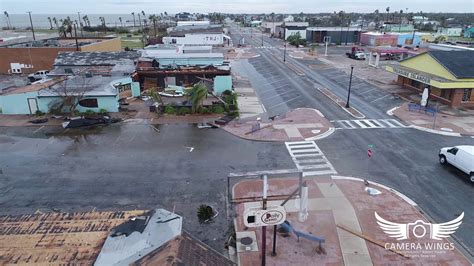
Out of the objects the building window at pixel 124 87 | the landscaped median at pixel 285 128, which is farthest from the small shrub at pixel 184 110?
the building window at pixel 124 87

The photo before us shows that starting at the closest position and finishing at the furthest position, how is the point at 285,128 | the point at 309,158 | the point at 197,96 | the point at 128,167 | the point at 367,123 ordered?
the point at 128,167 < the point at 309,158 < the point at 285,128 < the point at 367,123 < the point at 197,96

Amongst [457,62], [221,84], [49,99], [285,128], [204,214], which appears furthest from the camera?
[221,84]

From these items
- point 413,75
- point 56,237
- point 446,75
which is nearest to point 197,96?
point 56,237

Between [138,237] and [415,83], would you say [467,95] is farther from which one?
[138,237]

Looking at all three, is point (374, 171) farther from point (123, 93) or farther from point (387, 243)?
point (123, 93)

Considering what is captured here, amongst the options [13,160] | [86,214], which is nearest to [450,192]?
[86,214]

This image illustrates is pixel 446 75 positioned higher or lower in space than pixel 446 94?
higher
